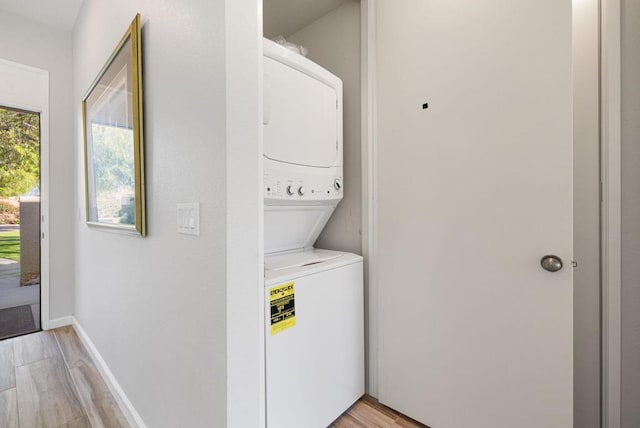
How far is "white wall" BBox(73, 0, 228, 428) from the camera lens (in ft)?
2.82

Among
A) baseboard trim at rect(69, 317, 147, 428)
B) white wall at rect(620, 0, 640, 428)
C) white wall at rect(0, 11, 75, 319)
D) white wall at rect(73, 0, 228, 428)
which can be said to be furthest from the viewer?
white wall at rect(0, 11, 75, 319)

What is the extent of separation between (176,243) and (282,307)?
0.49 meters

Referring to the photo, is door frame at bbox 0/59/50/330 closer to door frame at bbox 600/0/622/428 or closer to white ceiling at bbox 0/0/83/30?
white ceiling at bbox 0/0/83/30

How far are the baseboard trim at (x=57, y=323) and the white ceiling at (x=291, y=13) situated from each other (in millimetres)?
3101

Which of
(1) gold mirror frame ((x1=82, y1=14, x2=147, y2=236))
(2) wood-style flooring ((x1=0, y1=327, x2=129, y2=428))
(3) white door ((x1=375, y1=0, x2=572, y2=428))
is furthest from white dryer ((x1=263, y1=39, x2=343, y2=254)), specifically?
(2) wood-style flooring ((x1=0, y1=327, x2=129, y2=428))

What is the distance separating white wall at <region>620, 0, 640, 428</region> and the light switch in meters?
1.49

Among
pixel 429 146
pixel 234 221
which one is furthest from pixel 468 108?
pixel 234 221

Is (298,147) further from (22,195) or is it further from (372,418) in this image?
(22,195)

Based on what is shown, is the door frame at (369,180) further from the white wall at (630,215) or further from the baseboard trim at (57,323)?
the baseboard trim at (57,323)

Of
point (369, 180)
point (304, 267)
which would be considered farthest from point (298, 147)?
point (304, 267)

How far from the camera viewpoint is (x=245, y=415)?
87cm

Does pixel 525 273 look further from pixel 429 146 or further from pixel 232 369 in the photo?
pixel 232 369

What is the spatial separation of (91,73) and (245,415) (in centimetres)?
242

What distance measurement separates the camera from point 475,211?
124 centimetres
